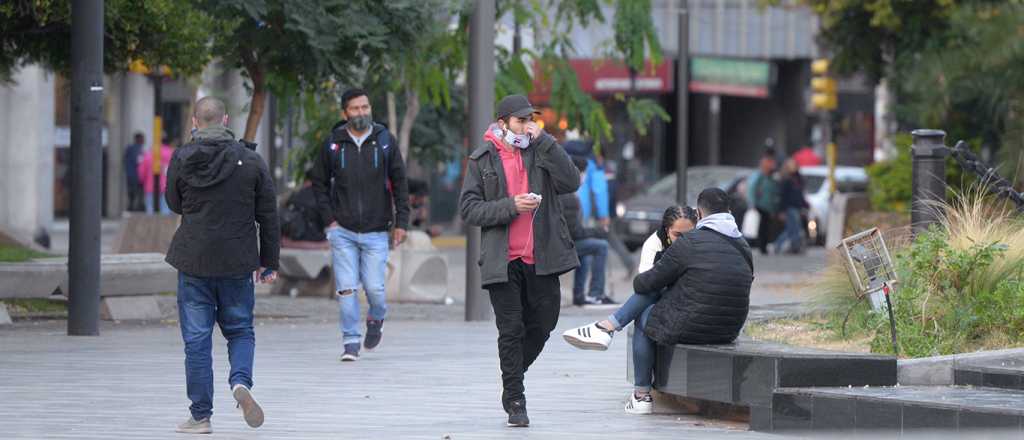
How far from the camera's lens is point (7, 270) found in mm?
14742

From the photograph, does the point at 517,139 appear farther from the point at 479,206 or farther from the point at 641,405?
the point at 641,405

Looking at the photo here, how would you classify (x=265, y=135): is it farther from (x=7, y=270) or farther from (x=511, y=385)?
(x=511, y=385)

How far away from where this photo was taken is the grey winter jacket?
367 inches

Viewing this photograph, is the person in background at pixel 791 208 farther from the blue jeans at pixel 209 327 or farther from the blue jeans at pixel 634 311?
the blue jeans at pixel 209 327

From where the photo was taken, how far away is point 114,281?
15.2 meters

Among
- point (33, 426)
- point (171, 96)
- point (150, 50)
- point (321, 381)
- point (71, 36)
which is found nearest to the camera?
point (33, 426)

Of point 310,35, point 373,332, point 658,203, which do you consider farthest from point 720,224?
point 658,203

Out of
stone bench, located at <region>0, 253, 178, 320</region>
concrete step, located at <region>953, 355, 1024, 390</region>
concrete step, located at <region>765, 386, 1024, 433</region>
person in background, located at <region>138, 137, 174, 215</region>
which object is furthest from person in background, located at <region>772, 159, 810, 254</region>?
concrete step, located at <region>765, 386, 1024, 433</region>

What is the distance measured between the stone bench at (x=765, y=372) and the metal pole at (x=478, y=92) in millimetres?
6176

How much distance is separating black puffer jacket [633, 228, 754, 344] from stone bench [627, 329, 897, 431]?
10 centimetres

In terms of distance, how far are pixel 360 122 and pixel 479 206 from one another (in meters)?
3.08

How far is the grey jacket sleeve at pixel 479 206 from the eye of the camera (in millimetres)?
9289

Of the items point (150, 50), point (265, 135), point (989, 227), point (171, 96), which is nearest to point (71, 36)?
point (150, 50)

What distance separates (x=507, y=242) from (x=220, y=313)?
139 cm
